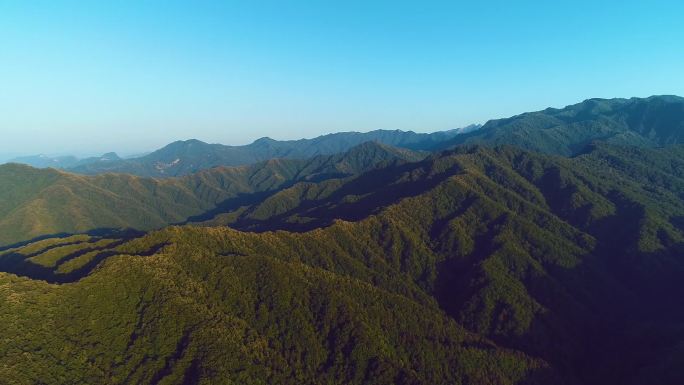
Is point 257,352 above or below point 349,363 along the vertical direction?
above

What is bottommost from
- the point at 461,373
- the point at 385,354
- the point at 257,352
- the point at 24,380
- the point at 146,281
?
the point at 461,373

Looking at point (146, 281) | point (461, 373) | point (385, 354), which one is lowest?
point (461, 373)

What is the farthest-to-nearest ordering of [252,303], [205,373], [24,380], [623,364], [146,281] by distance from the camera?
1. [623,364]
2. [252,303]
3. [146,281]
4. [205,373]
5. [24,380]

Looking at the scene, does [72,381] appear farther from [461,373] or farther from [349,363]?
[461,373]

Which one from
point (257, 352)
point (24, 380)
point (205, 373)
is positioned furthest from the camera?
point (257, 352)

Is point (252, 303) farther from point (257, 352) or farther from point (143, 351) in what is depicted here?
point (143, 351)

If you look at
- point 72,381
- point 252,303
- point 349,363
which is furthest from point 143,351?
point 349,363

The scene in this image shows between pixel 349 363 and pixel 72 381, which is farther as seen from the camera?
pixel 349 363

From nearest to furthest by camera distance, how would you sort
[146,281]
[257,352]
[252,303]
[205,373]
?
1. [205,373]
2. [257,352]
3. [146,281]
4. [252,303]

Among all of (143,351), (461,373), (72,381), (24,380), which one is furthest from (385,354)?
(24,380)
